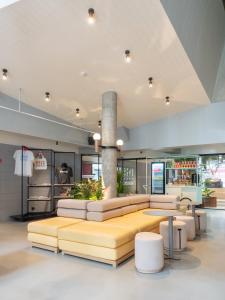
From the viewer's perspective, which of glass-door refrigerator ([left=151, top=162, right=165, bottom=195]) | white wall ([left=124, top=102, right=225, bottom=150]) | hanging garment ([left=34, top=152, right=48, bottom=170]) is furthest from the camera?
glass-door refrigerator ([left=151, top=162, right=165, bottom=195])

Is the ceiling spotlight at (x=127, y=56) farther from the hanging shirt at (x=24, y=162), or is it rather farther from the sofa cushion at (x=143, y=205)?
the hanging shirt at (x=24, y=162)

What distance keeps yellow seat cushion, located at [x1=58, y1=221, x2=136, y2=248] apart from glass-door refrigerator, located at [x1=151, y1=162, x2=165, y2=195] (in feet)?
23.7

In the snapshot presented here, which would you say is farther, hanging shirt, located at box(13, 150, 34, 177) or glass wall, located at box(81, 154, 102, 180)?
glass wall, located at box(81, 154, 102, 180)

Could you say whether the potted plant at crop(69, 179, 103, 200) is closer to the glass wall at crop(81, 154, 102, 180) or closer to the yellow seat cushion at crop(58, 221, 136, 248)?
the yellow seat cushion at crop(58, 221, 136, 248)

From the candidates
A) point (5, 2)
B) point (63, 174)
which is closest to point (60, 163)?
point (63, 174)

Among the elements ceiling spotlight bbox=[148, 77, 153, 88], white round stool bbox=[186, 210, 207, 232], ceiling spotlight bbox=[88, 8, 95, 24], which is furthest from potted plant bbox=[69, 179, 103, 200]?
ceiling spotlight bbox=[88, 8, 95, 24]

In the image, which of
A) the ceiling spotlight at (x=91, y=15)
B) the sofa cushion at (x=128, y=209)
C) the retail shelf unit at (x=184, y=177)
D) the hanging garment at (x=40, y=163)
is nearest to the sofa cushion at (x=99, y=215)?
the sofa cushion at (x=128, y=209)

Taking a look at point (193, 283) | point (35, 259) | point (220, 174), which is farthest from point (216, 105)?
point (35, 259)

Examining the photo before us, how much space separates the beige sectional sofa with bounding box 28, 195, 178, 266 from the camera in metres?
3.93

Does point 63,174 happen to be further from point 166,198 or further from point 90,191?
point 166,198

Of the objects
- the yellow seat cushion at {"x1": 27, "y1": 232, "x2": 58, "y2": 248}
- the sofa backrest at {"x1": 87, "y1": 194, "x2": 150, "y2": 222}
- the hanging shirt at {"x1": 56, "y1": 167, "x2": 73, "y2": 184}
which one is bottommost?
the yellow seat cushion at {"x1": 27, "y1": 232, "x2": 58, "y2": 248}

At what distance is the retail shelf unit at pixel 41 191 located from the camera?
338 inches

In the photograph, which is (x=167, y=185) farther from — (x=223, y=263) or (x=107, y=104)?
(x=223, y=263)

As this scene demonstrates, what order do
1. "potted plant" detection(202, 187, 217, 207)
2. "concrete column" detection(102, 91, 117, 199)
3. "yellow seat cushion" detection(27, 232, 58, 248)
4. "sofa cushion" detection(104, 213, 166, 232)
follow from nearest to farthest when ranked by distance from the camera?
"yellow seat cushion" detection(27, 232, 58, 248) → "sofa cushion" detection(104, 213, 166, 232) → "concrete column" detection(102, 91, 117, 199) → "potted plant" detection(202, 187, 217, 207)
